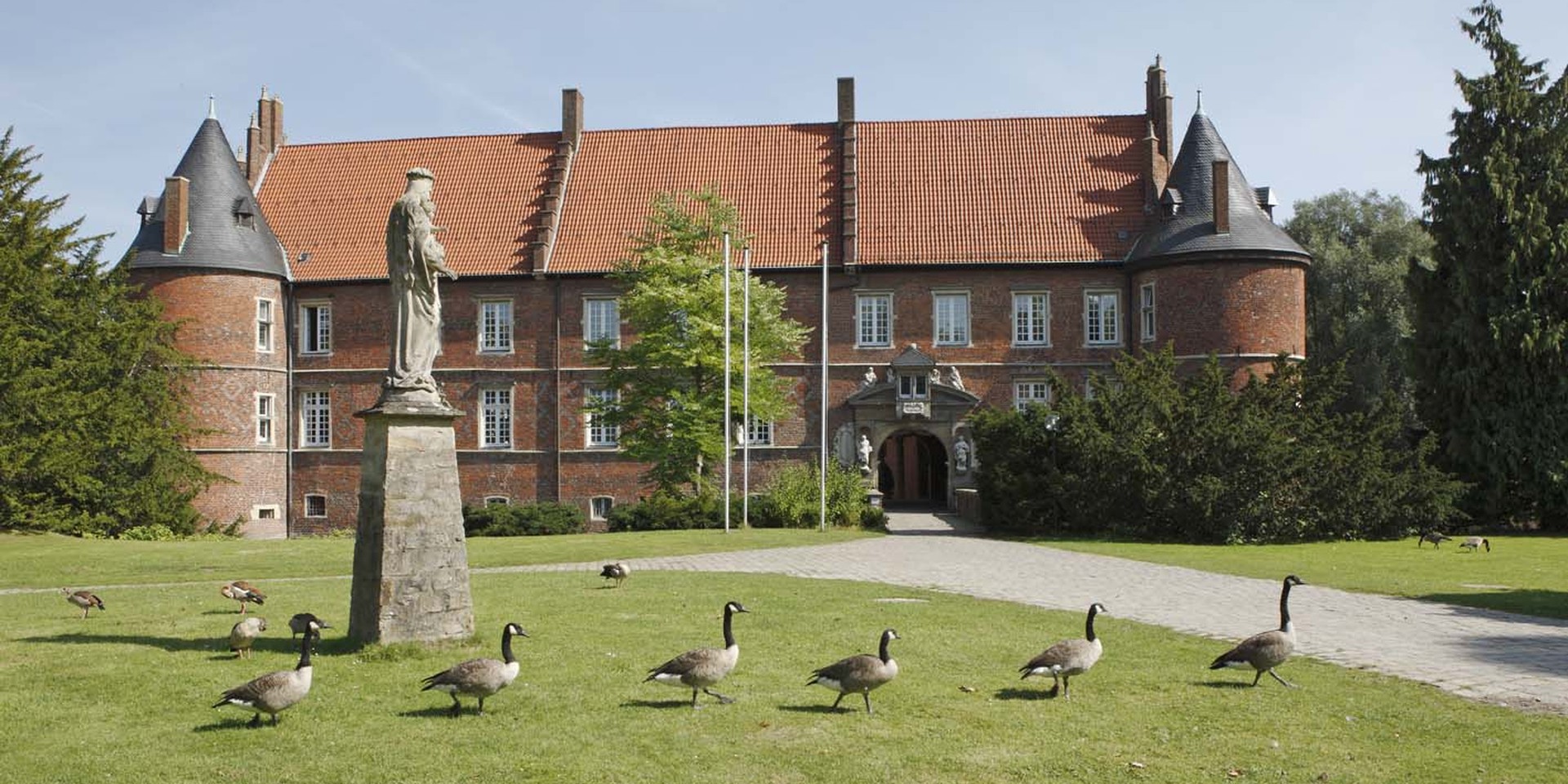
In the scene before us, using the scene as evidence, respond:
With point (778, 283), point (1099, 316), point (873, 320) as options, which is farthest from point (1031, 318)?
point (778, 283)

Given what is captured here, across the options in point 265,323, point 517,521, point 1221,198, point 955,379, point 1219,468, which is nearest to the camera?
point 1219,468

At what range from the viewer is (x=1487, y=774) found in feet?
24.7

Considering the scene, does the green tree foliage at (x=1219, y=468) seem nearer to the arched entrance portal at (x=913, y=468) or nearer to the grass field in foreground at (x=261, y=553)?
the grass field in foreground at (x=261, y=553)

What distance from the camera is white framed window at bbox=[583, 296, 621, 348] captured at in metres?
40.0

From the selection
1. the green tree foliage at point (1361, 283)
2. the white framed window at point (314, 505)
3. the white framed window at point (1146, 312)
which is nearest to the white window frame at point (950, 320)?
the white framed window at point (1146, 312)

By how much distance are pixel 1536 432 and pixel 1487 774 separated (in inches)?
1097

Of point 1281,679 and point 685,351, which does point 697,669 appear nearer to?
point 1281,679

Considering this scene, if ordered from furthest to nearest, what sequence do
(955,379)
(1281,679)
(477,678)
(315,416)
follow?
(315,416), (955,379), (1281,679), (477,678)

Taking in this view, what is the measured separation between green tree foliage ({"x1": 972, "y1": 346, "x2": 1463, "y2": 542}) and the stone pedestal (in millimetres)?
18515

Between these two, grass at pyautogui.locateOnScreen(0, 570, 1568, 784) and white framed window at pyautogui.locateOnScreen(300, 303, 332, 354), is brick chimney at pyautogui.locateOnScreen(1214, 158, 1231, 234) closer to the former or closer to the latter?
grass at pyautogui.locateOnScreen(0, 570, 1568, 784)

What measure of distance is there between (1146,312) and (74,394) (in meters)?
29.0

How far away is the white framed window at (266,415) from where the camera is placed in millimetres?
39844

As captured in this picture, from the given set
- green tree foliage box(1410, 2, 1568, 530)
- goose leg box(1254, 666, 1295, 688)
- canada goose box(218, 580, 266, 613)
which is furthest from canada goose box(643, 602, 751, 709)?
green tree foliage box(1410, 2, 1568, 530)

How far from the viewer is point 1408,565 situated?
69.7ft
